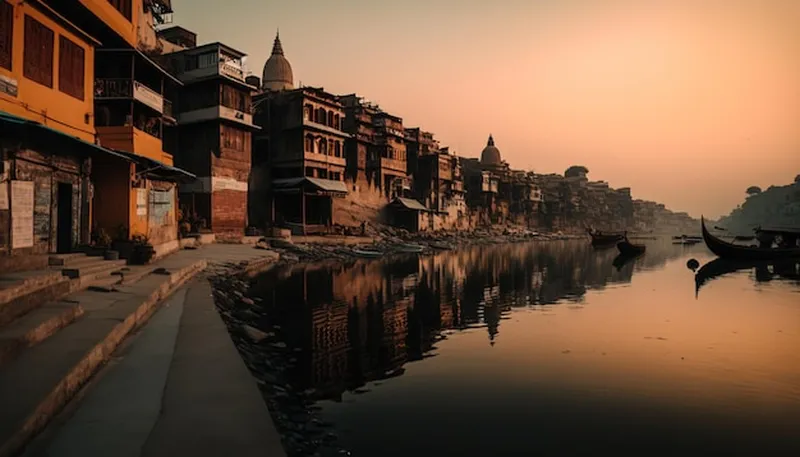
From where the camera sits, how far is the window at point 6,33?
12.8 meters

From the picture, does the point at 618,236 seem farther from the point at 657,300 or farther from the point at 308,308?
the point at 308,308

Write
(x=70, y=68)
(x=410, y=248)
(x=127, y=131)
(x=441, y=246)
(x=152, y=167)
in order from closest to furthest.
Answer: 1. (x=70, y=68)
2. (x=152, y=167)
3. (x=127, y=131)
4. (x=410, y=248)
5. (x=441, y=246)

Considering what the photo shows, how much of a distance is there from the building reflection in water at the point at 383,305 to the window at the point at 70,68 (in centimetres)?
939

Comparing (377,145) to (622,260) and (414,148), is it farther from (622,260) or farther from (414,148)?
(622,260)

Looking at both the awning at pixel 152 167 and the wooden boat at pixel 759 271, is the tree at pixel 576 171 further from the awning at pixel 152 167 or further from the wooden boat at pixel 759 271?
the awning at pixel 152 167

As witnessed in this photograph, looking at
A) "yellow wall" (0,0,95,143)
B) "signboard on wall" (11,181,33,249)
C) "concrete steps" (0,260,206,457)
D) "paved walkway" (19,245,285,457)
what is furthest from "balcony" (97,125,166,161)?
"paved walkway" (19,245,285,457)

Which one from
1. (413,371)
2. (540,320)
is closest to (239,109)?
(540,320)

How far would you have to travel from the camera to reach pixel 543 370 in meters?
11.4

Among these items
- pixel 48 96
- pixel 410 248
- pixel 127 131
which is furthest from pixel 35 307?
pixel 410 248

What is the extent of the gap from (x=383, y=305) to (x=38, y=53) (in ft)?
43.7

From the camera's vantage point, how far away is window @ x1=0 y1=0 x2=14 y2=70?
41.9 feet

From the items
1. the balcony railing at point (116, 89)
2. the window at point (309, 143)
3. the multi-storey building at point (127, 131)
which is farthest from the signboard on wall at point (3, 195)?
the window at point (309, 143)

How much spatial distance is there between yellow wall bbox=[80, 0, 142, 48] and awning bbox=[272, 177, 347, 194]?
73.4ft

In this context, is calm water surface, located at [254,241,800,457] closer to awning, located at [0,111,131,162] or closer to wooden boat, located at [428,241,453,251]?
awning, located at [0,111,131,162]
